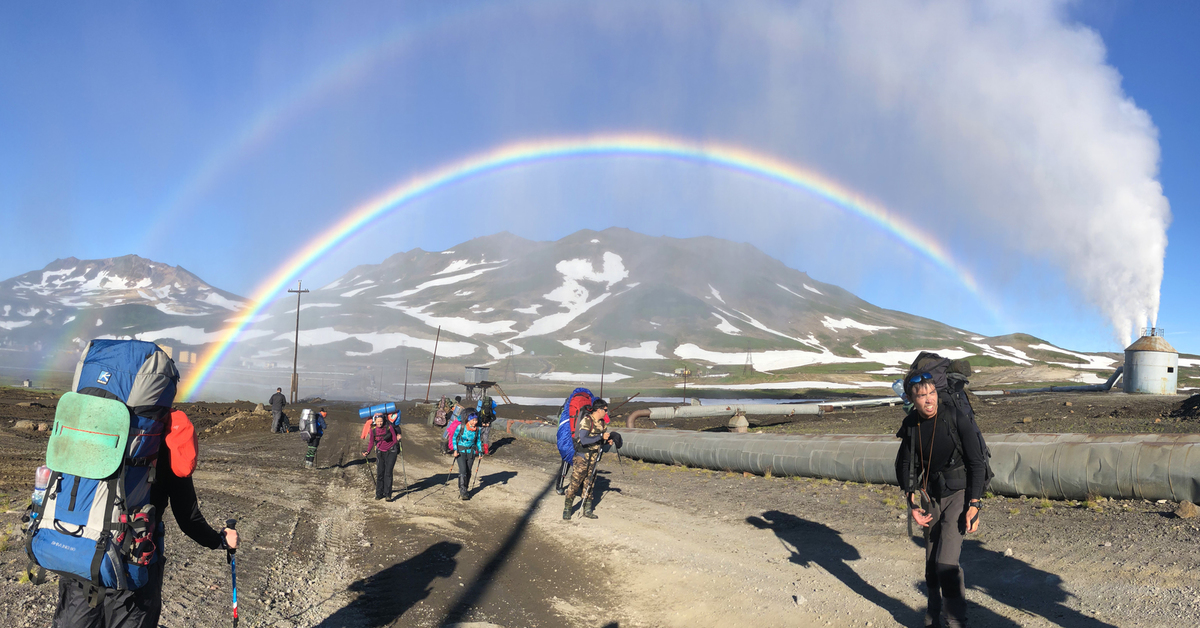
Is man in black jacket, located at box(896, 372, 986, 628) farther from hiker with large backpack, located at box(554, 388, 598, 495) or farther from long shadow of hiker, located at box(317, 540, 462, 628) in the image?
hiker with large backpack, located at box(554, 388, 598, 495)

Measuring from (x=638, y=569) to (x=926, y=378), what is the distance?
541cm

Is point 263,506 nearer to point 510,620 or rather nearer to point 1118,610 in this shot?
point 510,620

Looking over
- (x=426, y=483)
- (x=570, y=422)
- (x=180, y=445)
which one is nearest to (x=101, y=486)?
(x=180, y=445)

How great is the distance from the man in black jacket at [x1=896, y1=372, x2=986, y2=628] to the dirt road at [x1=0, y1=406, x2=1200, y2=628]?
1.19m

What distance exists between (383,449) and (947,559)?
12.4 metres

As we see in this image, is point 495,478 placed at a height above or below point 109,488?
below

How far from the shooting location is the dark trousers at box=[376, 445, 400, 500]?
15.4 meters

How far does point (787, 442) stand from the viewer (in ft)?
57.8

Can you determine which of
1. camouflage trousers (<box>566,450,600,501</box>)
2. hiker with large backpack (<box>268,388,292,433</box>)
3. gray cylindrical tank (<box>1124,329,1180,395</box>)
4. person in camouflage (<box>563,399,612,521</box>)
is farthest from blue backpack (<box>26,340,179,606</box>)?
gray cylindrical tank (<box>1124,329,1180,395</box>)

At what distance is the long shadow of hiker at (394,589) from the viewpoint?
774cm

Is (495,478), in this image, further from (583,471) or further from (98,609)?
(98,609)

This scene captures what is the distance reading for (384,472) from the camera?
15367 millimetres

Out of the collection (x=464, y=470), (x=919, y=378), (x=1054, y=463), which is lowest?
(x=464, y=470)

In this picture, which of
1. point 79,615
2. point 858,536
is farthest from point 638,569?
point 79,615
